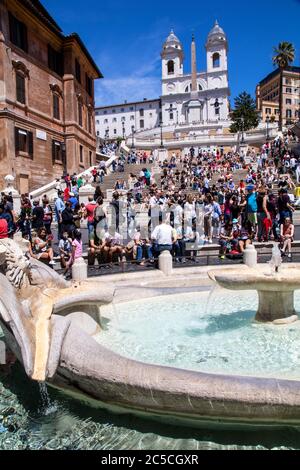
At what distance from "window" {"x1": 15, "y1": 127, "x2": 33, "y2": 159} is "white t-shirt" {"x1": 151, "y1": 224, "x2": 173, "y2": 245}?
18660 millimetres

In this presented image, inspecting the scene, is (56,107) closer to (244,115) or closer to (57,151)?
(57,151)

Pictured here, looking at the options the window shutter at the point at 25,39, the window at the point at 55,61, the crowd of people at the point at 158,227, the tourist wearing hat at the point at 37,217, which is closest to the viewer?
the crowd of people at the point at 158,227

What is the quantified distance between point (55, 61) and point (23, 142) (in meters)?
8.44

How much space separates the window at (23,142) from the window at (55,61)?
6802mm

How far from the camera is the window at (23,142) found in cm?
2600

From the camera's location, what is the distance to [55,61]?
31406 mm

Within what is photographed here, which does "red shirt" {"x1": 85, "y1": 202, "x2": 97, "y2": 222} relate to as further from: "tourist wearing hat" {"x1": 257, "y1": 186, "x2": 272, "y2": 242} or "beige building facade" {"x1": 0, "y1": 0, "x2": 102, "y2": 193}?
"beige building facade" {"x1": 0, "y1": 0, "x2": 102, "y2": 193}

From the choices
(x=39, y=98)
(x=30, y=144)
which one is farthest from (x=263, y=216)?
(x=39, y=98)

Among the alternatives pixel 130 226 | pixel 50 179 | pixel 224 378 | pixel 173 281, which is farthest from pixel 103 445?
pixel 50 179

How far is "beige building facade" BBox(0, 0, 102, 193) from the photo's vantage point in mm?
25000

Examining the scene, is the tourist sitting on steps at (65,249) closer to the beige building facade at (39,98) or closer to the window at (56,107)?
the beige building facade at (39,98)

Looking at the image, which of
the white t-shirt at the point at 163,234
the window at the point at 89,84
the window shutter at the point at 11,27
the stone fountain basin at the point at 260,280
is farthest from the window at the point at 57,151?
the stone fountain basin at the point at 260,280

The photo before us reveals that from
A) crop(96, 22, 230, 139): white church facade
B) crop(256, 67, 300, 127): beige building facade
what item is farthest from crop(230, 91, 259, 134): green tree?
crop(256, 67, 300, 127): beige building facade

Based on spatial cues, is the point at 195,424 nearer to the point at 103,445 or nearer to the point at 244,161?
the point at 103,445
